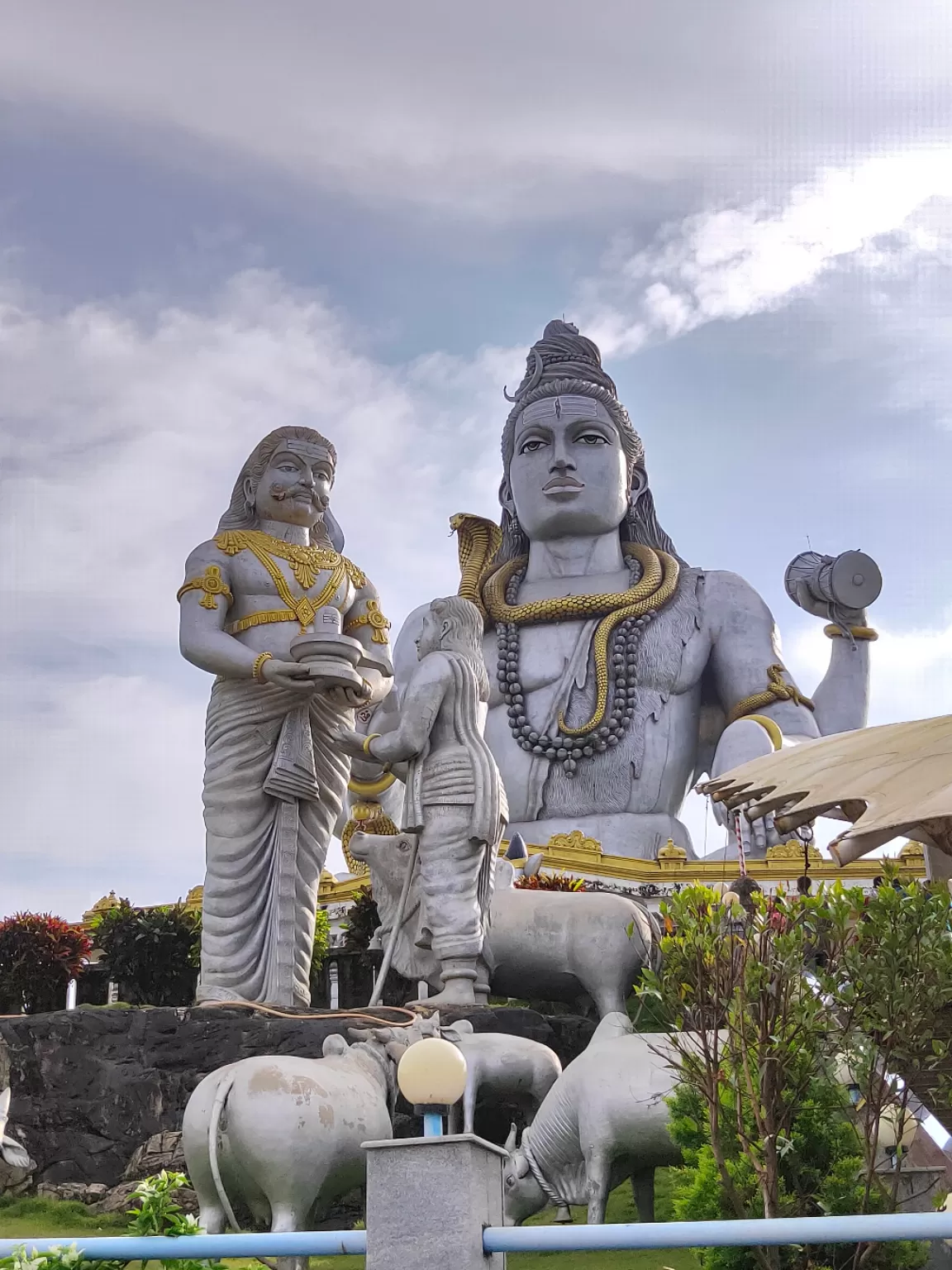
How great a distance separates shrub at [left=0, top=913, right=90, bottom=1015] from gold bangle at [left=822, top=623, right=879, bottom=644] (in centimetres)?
885

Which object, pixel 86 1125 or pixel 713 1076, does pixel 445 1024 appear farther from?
pixel 713 1076

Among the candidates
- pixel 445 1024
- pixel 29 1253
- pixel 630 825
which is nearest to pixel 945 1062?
pixel 445 1024

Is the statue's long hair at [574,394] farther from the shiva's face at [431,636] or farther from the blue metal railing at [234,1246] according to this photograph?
the blue metal railing at [234,1246]

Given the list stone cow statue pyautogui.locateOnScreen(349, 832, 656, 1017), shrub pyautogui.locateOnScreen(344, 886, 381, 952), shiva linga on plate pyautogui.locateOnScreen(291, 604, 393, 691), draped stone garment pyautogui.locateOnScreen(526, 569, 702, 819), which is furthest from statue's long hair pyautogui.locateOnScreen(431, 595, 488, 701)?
draped stone garment pyautogui.locateOnScreen(526, 569, 702, 819)

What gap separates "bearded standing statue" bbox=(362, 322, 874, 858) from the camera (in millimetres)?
15328

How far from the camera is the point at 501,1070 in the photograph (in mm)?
6391

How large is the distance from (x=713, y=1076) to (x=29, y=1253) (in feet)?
6.89

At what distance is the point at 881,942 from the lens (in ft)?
15.6

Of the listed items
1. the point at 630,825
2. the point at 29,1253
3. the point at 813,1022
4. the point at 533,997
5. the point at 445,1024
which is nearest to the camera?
the point at 29,1253

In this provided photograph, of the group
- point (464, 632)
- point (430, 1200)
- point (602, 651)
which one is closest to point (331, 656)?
point (464, 632)

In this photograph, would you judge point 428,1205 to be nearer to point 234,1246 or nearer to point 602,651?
point 234,1246

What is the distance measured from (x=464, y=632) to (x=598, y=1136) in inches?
142

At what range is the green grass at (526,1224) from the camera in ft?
17.4

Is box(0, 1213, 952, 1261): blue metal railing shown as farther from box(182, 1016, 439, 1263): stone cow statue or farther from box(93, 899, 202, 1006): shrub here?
box(93, 899, 202, 1006): shrub
